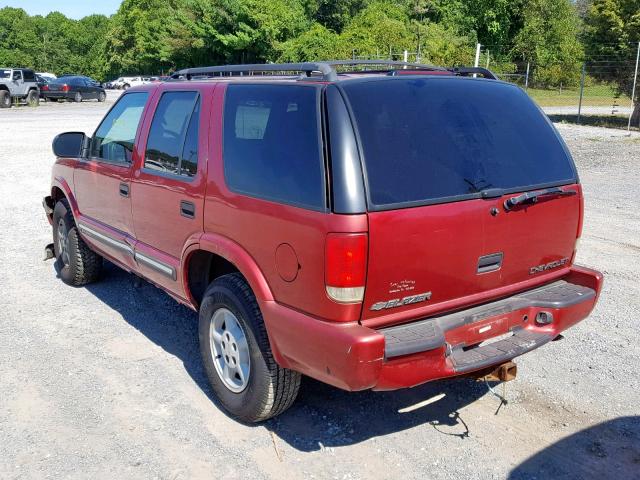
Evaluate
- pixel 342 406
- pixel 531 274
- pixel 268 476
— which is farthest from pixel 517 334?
pixel 268 476

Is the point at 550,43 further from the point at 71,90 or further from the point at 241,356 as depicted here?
the point at 241,356

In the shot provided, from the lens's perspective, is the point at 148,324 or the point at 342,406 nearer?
the point at 342,406

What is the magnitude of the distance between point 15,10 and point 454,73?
400 ft

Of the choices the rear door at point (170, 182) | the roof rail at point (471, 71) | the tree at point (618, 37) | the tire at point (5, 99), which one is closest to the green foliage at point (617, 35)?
the tree at point (618, 37)

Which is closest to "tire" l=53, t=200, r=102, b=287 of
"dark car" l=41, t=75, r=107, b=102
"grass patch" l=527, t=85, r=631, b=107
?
"grass patch" l=527, t=85, r=631, b=107

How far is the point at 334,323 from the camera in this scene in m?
3.04

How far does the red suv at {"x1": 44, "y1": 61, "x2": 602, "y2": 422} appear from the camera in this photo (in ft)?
9.93

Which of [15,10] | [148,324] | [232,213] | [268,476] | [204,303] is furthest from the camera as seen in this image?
[15,10]

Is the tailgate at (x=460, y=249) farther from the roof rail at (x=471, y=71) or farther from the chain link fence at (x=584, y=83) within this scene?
the chain link fence at (x=584, y=83)

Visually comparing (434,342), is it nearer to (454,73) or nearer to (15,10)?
(454,73)

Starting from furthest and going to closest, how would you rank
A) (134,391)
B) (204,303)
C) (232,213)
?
1. (134,391)
2. (204,303)
3. (232,213)

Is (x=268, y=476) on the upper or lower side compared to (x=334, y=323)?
lower

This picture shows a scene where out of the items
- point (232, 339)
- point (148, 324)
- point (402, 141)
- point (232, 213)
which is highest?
point (402, 141)

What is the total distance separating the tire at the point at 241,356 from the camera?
352cm
